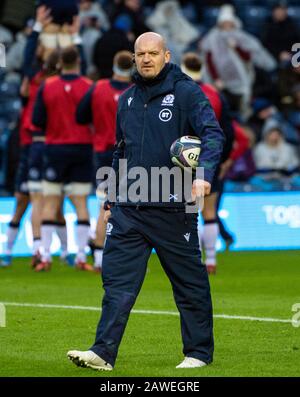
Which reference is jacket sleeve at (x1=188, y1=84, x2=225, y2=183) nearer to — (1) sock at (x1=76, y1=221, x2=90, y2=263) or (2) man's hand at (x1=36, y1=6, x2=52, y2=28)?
(1) sock at (x1=76, y1=221, x2=90, y2=263)

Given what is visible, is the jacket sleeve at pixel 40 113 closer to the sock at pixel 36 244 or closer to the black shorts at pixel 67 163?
the black shorts at pixel 67 163

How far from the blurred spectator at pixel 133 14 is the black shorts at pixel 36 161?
6.80 meters

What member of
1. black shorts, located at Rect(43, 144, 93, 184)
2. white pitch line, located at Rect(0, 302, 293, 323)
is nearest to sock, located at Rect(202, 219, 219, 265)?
black shorts, located at Rect(43, 144, 93, 184)

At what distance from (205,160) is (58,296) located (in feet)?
17.4

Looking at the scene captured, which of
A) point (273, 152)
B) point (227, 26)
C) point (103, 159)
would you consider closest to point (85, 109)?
point (103, 159)

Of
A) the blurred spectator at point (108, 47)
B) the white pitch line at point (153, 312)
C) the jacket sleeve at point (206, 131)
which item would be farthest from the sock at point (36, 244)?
the jacket sleeve at point (206, 131)

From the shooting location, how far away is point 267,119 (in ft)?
74.7

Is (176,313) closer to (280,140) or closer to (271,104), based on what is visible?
(280,140)

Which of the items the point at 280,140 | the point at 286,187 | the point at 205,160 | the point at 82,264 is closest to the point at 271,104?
the point at 280,140

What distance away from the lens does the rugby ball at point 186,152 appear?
857 centimetres

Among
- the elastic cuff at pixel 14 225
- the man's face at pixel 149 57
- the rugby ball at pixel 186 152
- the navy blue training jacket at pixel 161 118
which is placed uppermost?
the man's face at pixel 149 57

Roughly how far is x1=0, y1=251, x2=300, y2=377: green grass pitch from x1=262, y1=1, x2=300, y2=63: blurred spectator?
854cm
